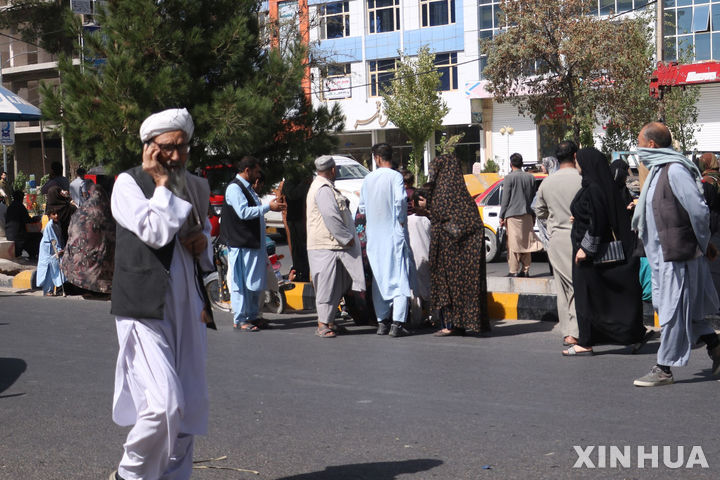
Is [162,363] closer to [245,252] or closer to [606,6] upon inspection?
[245,252]

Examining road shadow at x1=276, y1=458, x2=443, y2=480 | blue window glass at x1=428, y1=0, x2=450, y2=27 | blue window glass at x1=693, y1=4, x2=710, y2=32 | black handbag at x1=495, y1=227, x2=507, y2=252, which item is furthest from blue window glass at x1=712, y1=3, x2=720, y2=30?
road shadow at x1=276, y1=458, x2=443, y2=480

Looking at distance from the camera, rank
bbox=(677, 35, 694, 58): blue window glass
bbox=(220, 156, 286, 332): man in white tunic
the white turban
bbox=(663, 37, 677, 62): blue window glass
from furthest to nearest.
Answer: bbox=(663, 37, 677, 62): blue window glass, bbox=(677, 35, 694, 58): blue window glass, bbox=(220, 156, 286, 332): man in white tunic, the white turban

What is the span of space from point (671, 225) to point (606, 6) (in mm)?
36172

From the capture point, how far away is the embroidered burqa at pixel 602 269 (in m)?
7.45

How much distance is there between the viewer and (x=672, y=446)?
16.0 ft

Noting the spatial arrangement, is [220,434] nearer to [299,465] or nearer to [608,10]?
[299,465]

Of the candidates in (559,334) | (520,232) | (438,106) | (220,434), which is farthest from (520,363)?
(438,106)

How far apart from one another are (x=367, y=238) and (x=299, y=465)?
4775mm

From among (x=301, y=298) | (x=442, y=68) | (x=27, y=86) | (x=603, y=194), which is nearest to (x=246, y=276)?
(x=301, y=298)

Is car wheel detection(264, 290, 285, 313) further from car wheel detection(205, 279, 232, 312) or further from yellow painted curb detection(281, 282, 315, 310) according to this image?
car wheel detection(205, 279, 232, 312)

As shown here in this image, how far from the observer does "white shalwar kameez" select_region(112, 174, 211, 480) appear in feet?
12.6

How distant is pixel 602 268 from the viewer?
7570 millimetres

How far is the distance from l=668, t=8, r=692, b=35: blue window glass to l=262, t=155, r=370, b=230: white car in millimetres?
21913

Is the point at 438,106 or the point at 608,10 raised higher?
the point at 608,10
